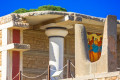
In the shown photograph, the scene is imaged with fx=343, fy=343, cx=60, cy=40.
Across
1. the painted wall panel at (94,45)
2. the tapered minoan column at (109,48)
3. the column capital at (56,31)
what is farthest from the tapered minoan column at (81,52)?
the painted wall panel at (94,45)

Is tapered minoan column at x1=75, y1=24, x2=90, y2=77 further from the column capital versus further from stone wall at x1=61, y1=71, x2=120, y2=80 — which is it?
the column capital

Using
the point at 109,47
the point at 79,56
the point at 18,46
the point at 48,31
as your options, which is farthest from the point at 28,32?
the point at 109,47

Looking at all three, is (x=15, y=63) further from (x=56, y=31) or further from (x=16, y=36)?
(x=56, y=31)

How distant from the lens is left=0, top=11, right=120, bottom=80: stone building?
10.7 meters

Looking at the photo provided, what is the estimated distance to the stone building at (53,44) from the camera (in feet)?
35.2

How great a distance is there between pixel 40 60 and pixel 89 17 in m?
3.44

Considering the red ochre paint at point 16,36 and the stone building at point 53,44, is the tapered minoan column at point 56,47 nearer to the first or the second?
the stone building at point 53,44

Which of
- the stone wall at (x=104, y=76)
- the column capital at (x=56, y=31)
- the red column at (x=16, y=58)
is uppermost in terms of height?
→ the column capital at (x=56, y=31)

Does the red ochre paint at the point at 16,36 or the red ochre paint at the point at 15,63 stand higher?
the red ochre paint at the point at 16,36

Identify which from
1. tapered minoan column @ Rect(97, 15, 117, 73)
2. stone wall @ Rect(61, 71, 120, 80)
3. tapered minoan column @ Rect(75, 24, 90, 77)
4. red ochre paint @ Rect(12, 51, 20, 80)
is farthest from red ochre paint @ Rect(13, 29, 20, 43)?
tapered minoan column @ Rect(97, 15, 117, 73)

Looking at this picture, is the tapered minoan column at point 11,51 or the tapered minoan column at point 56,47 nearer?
the tapered minoan column at point 11,51

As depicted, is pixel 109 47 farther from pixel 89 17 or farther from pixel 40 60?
pixel 40 60

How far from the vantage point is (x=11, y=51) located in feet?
48.5

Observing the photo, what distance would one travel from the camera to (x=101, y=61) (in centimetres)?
1073
